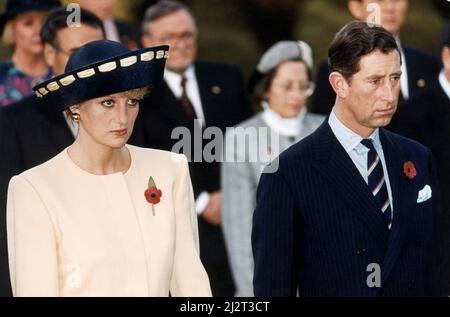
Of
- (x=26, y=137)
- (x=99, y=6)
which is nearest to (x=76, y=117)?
(x=26, y=137)

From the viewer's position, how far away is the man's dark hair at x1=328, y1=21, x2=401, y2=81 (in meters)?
6.35

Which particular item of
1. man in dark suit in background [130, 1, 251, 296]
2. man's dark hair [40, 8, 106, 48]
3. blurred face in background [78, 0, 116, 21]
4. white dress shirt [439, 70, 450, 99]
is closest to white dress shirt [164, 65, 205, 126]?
man in dark suit in background [130, 1, 251, 296]

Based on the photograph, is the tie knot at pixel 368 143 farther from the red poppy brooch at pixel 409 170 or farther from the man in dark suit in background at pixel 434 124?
the man in dark suit in background at pixel 434 124

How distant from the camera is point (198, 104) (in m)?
8.98

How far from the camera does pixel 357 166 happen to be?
21.0ft

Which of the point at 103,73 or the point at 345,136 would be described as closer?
the point at 103,73

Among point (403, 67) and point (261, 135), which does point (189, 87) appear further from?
point (403, 67)

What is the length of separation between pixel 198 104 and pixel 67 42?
1325 millimetres

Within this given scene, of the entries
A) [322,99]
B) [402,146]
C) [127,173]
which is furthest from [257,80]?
[127,173]

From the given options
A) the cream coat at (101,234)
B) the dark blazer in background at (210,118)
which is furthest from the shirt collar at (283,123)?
the cream coat at (101,234)

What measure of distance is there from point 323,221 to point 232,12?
229 inches

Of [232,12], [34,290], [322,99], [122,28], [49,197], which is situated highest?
[232,12]

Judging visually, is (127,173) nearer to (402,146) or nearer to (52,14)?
(402,146)

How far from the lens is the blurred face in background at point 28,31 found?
9.02m
